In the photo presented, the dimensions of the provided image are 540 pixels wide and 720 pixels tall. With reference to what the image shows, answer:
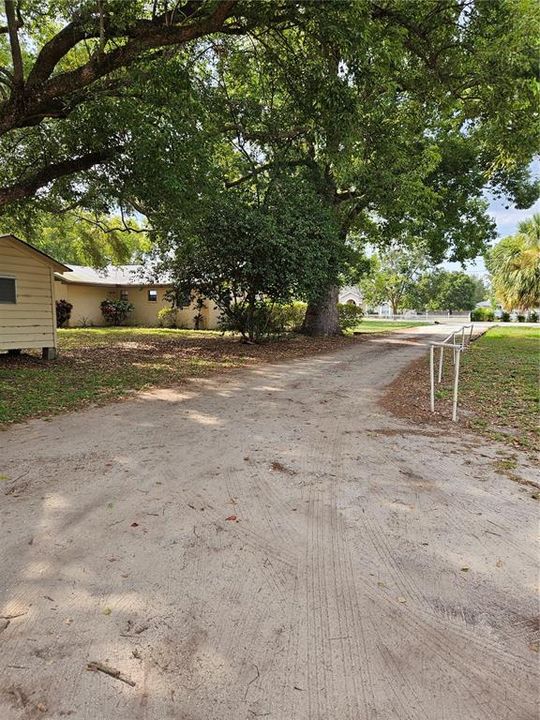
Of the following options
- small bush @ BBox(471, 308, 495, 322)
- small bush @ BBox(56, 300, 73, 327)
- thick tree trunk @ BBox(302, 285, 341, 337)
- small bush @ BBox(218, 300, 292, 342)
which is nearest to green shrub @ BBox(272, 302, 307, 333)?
thick tree trunk @ BBox(302, 285, 341, 337)

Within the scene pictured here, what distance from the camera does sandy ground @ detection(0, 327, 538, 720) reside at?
63.8 inches

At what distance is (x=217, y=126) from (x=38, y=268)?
5.59m

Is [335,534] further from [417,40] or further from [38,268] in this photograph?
[38,268]

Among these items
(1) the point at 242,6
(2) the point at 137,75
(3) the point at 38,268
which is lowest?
A: (3) the point at 38,268

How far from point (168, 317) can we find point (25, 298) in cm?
1287

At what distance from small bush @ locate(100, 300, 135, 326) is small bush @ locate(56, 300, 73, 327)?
2.20m

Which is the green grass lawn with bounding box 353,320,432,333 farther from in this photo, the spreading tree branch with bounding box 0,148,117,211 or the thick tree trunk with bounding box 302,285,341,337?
the spreading tree branch with bounding box 0,148,117,211

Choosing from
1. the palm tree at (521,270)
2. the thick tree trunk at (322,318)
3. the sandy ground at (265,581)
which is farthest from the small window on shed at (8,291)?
the palm tree at (521,270)

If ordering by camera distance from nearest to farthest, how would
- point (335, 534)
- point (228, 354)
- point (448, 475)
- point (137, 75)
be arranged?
point (335, 534), point (448, 475), point (137, 75), point (228, 354)

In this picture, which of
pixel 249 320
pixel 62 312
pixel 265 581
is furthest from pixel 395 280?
pixel 265 581

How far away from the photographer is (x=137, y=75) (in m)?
6.72

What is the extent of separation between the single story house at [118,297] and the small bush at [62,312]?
816 millimetres

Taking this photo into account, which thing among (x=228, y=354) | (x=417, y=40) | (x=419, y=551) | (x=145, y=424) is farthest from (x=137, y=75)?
(x=419, y=551)

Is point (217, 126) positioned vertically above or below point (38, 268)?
above
